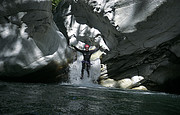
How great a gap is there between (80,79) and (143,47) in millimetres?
3203

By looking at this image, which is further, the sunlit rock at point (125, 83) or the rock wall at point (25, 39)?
the sunlit rock at point (125, 83)

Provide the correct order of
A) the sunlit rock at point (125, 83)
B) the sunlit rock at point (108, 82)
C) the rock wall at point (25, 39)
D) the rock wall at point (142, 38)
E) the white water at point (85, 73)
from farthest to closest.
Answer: the white water at point (85, 73) → the sunlit rock at point (108, 82) → the sunlit rock at point (125, 83) → the rock wall at point (142, 38) → the rock wall at point (25, 39)

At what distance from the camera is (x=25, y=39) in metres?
5.31

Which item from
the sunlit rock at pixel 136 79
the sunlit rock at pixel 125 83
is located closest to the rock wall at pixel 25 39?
the sunlit rock at pixel 125 83

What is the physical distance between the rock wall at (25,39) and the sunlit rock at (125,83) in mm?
2840

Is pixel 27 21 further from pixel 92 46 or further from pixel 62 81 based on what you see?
pixel 92 46

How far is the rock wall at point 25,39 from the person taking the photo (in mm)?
4998

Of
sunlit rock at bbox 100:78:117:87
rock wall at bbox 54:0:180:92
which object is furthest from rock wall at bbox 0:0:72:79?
rock wall at bbox 54:0:180:92

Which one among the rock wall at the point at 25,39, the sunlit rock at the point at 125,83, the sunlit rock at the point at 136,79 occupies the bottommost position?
the sunlit rock at the point at 125,83

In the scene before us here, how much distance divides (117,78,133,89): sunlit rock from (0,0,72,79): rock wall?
284cm

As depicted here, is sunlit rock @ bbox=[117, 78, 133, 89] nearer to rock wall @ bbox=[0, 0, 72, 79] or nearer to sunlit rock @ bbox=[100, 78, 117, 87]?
sunlit rock @ bbox=[100, 78, 117, 87]

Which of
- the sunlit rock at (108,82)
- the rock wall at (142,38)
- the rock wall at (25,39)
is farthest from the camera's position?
the sunlit rock at (108,82)

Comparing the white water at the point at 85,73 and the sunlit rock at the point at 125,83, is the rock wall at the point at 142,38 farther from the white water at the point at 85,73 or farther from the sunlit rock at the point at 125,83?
the white water at the point at 85,73

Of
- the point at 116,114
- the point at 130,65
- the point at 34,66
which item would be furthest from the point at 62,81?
the point at 116,114
